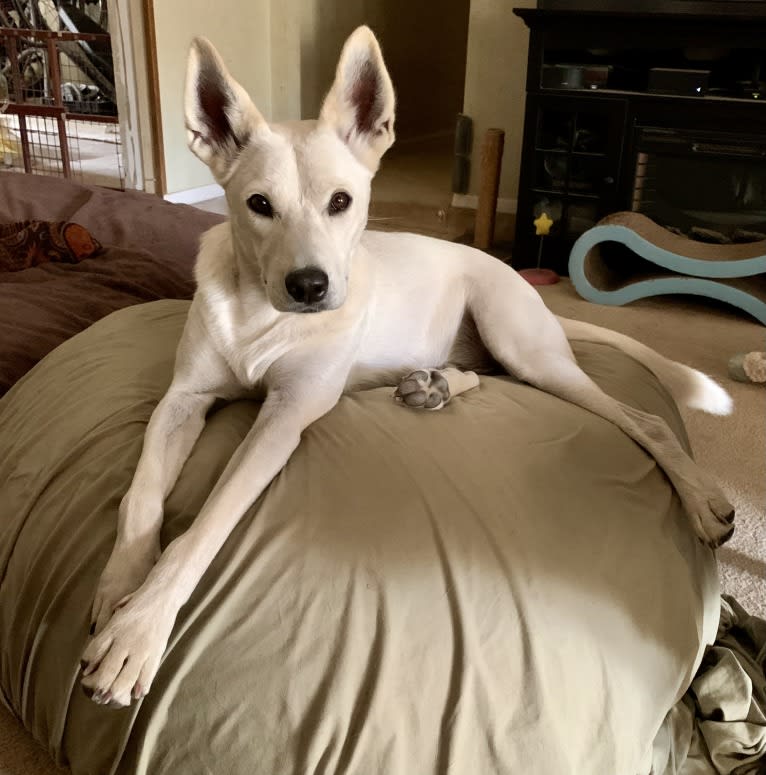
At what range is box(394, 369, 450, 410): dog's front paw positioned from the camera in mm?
1541

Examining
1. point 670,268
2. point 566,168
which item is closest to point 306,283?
point 670,268

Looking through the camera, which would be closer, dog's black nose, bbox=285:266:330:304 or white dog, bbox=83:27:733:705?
white dog, bbox=83:27:733:705

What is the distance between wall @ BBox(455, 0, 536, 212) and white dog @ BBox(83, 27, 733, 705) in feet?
10.3

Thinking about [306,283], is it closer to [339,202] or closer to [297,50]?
[339,202]

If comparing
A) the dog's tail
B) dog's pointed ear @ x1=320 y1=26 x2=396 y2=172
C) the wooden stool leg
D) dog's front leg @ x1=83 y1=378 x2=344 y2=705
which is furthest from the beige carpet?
dog's pointed ear @ x1=320 y1=26 x2=396 y2=172

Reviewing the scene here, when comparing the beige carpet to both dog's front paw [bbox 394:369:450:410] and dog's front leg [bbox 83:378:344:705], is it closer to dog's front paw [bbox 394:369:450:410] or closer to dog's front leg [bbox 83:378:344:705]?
dog's front leg [bbox 83:378:344:705]

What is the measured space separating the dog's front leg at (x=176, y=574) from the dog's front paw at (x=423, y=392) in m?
0.23

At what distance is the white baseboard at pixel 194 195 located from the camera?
5133mm

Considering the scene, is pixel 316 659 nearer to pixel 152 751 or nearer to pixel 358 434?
pixel 152 751

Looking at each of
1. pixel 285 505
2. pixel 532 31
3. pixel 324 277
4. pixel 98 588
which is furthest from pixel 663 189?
pixel 98 588

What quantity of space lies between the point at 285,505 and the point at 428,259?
891 millimetres

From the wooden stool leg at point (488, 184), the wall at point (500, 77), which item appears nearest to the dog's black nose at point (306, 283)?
the wooden stool leg at point (488, 184)

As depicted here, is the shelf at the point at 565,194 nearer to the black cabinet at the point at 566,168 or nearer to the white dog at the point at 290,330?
the black cabinet at the point at 566,168

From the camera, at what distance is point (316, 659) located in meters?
1.07
